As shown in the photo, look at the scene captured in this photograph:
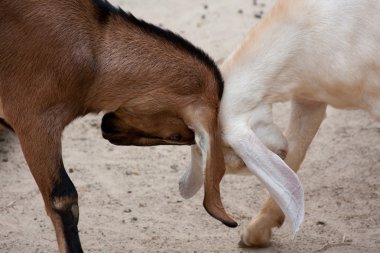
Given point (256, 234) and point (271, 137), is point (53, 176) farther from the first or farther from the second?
point (256, 234)

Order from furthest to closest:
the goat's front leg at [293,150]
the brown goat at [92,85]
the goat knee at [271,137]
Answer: the goat's front leg at [293,150] < the goat knee at [271,137] < the brown goat at [92,85]

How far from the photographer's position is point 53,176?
523cm

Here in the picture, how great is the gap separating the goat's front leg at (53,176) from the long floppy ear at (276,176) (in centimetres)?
91

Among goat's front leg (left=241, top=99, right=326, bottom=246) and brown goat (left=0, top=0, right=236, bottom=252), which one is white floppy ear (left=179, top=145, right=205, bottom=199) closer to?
brown goat (left=0, top=0, right=236, bottom=252)

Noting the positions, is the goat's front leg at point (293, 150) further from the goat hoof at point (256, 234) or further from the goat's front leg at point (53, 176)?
the goat's front leg at point (53, 176)

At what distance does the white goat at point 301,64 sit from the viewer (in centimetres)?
547

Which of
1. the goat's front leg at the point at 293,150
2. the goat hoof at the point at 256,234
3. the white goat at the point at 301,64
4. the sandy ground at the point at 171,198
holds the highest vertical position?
the white goat at the point at 301,64

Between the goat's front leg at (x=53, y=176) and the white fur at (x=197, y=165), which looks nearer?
the goat's front leg at (x=53, y=176)

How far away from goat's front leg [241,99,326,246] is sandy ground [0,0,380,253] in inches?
3.9

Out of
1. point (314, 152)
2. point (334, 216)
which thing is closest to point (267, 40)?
point (334, 216)

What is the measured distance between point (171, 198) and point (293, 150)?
103 cm

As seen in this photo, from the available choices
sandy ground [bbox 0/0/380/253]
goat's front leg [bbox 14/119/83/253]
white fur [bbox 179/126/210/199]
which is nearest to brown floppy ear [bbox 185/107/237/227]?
white fur [bbox 179/126/210/199]

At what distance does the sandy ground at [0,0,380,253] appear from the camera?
6371mm

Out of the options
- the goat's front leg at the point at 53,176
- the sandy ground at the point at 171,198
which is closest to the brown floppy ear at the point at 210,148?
the goat's front leg at the point at 53,176
